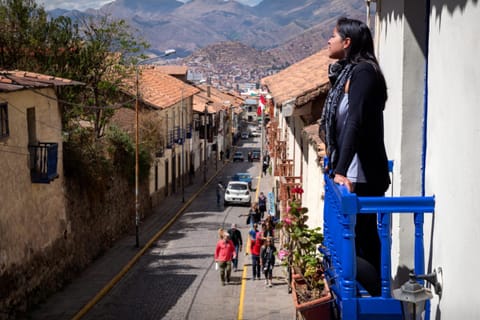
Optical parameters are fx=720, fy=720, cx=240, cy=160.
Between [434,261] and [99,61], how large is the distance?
26.5m

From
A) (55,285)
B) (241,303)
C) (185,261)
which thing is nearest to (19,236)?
(55,285)

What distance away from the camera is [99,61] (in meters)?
30.1

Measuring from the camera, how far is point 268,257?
18.0 metres

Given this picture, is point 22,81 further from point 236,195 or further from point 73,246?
point 236,195

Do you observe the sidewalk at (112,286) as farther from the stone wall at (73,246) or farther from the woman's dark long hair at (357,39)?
the woman's dark long hair at (357,39)

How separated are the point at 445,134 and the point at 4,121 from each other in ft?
40.1

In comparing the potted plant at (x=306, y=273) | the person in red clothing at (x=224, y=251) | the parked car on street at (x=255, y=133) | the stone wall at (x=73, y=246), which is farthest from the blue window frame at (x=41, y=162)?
the parked car on street at (x=255, y=133)

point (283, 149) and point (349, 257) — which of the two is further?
point (283, 149)

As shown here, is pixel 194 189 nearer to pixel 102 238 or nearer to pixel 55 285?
pixel 102 238

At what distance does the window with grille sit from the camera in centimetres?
1503

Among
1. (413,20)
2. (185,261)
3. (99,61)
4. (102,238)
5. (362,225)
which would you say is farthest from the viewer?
(99,61)

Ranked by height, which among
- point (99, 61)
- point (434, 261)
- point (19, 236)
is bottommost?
point (19, 236)

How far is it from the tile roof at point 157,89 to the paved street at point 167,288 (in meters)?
7.86

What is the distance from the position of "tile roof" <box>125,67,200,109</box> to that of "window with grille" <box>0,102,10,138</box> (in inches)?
626
